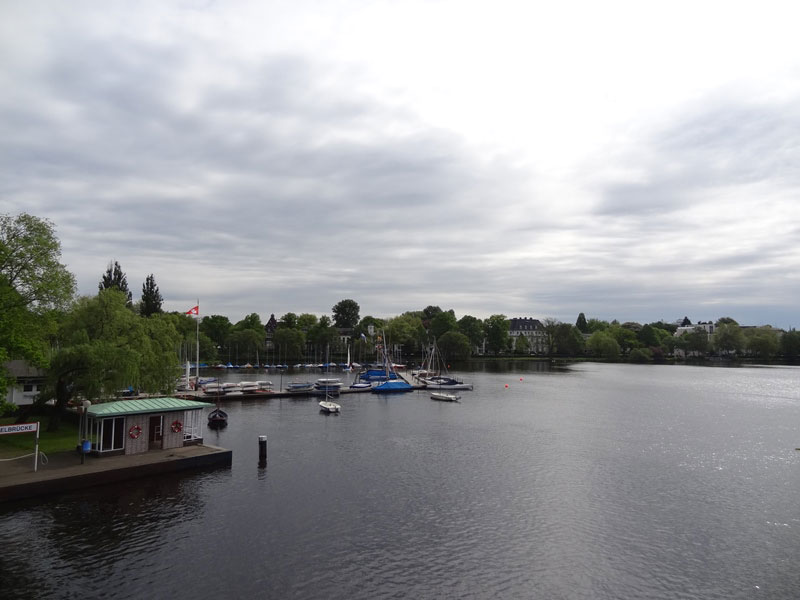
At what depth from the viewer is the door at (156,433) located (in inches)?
1444

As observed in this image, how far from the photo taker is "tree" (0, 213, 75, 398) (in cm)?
3434

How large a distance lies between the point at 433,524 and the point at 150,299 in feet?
390

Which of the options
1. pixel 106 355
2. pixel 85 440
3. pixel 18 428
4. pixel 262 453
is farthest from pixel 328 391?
pixel 18 428

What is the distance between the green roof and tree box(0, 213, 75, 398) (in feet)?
18.1

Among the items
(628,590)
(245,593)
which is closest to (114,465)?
(245,593)

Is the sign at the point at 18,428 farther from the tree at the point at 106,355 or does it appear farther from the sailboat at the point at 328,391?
the sailboat at the point at 328,391

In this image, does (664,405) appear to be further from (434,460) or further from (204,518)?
(204,518)

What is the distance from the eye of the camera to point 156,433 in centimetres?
3703

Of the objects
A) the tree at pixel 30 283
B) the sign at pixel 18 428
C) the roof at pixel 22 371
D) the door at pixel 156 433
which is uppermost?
the tree at pixel 30 283

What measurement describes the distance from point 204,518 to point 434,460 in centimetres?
2047

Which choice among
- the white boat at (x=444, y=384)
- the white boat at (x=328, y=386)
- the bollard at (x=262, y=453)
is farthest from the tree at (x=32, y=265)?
the white boat at (x=444, y=384)

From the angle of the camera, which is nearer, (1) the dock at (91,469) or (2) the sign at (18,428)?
(1) the dock at (91,469)

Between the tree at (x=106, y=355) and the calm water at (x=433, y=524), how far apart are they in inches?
379

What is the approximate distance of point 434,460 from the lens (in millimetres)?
43562
